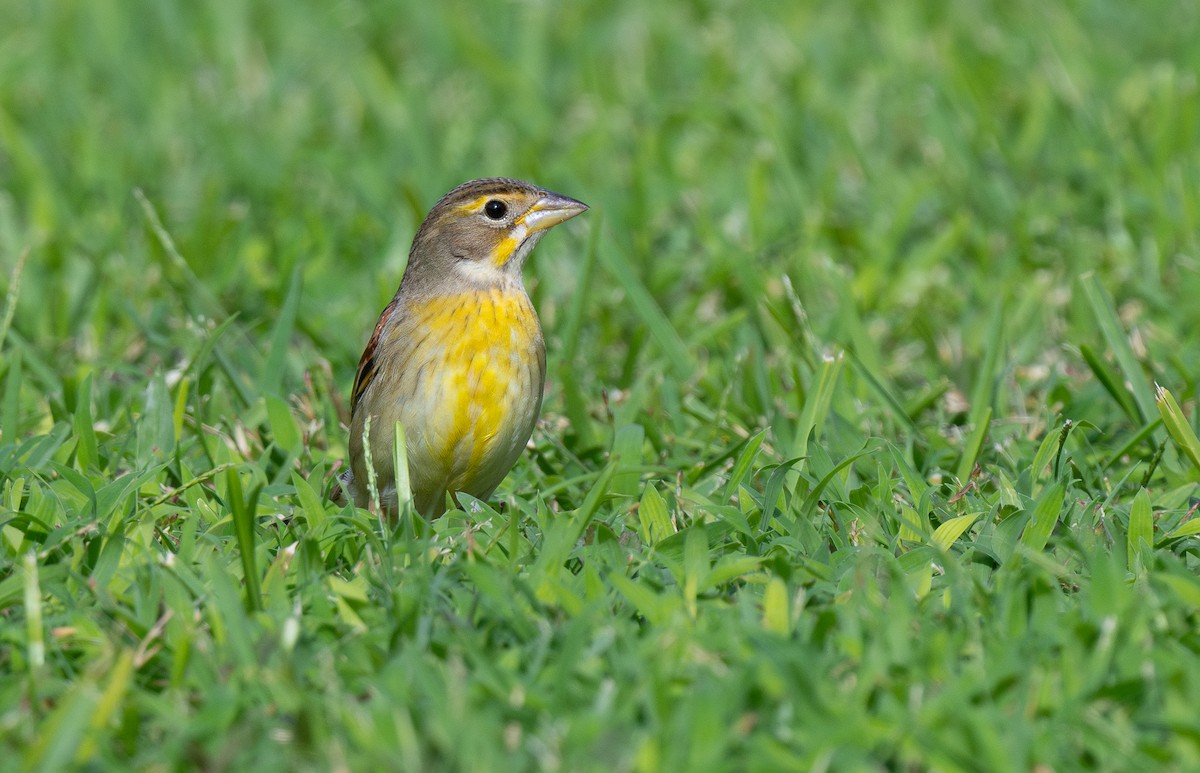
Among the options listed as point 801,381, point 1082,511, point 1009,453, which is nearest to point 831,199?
point 801,381

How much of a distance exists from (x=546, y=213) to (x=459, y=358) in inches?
23.6

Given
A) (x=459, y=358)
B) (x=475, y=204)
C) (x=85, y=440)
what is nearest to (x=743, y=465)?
(x=459, y=358)

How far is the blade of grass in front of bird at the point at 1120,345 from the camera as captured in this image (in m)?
4.81

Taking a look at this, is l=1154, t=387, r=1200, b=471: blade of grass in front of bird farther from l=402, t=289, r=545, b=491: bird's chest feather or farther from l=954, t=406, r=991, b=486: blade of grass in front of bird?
l=402, t=289, r=545, b=491: bird's chest feather

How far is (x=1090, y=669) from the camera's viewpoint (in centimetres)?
316

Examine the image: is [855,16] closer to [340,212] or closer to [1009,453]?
[340,212]

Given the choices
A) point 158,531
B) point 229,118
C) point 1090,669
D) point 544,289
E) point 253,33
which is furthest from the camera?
point 253,33

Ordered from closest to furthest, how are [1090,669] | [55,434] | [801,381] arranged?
[1090,669]
[55,434]
[801,381]

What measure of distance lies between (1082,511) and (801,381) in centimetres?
137

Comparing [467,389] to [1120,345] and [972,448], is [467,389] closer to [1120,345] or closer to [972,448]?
[972,448]

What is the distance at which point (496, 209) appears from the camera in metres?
4.74

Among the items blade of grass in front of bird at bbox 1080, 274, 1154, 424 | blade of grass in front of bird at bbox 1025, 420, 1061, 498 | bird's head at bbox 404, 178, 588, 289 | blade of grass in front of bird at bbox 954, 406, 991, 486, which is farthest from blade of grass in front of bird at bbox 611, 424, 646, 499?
blade of grass in front of bird at bbox 1080, 274, 1154, 424

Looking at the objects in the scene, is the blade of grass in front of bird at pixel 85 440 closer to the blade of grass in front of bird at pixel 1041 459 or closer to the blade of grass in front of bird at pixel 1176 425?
the blade of grass in front of bird at pixel 1041 459

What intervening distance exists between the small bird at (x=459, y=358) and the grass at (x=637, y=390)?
240 mm
